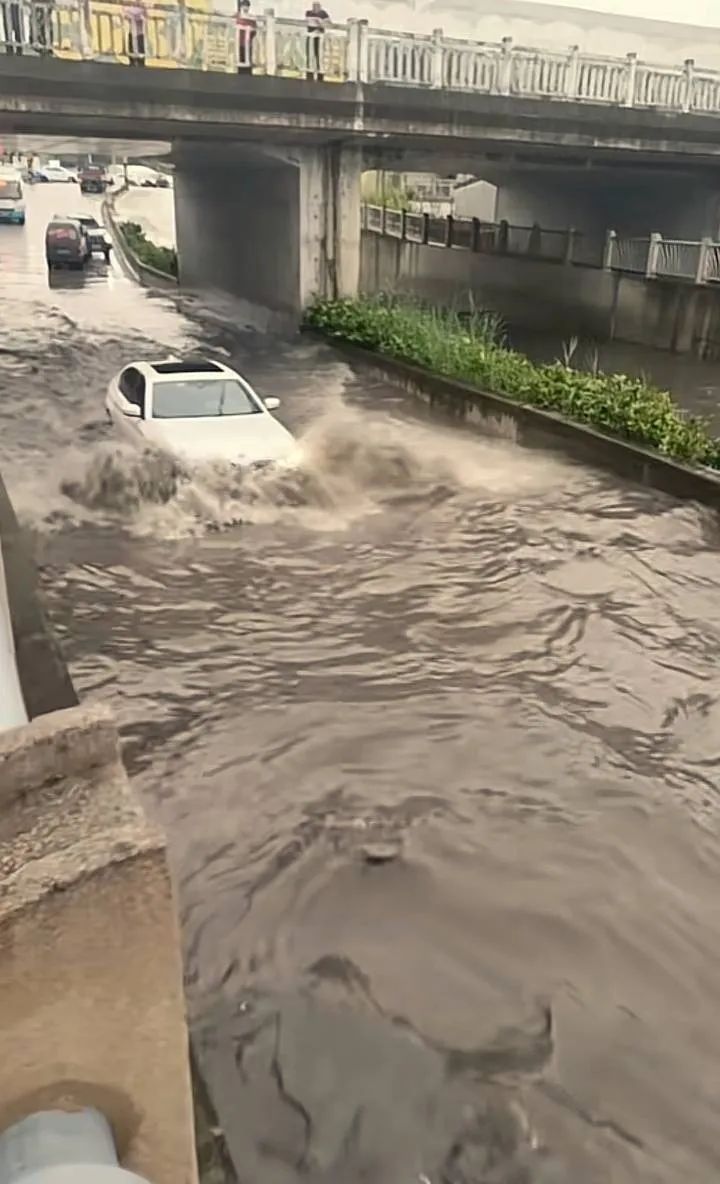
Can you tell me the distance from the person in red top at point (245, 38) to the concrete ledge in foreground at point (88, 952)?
19954 millimetres

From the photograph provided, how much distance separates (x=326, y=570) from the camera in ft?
31.7

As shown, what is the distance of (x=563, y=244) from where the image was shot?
27.5 metres

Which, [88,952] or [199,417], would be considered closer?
[88,952]

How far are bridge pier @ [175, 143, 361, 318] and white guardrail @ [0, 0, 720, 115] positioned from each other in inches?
107

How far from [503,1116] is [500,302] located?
28.4 metres

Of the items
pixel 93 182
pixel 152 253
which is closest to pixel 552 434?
pixel 152 253

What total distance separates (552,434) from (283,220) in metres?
13.8

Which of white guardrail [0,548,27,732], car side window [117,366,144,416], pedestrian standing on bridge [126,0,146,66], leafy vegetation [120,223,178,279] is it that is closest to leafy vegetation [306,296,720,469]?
car side window [117,366,144,416]

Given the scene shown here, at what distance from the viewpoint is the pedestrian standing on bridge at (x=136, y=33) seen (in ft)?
57.3

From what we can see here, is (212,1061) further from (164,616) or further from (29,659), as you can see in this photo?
(164,616)

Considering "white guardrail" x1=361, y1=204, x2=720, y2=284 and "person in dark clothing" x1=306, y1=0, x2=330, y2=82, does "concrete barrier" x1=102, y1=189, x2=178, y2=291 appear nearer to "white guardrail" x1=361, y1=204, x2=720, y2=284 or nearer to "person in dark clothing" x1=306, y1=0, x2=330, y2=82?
"white guardrail" x1=361, y1=204, x2=720, y2=284

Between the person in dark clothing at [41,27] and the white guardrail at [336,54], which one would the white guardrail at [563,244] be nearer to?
the white guardrail at [336,54]

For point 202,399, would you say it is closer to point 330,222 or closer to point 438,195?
point 330,222

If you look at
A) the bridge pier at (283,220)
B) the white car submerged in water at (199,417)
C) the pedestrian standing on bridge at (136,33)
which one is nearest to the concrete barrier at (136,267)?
the bridge pier at (283,220)
